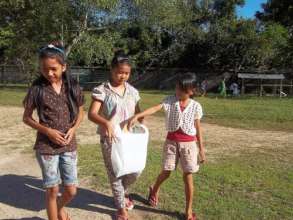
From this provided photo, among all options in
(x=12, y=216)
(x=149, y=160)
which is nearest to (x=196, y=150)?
(x=12, y=216)

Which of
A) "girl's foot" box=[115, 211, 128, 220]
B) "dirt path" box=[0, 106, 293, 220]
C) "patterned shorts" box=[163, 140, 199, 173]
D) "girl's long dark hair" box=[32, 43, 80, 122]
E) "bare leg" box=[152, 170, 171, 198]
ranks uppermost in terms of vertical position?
"girl's long dark hair" box=[32, 43, 80, 122]

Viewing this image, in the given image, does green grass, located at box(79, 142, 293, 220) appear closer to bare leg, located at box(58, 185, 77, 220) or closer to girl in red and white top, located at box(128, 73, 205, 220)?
girl in red and white top, located at box(128, 73, 205, 220)

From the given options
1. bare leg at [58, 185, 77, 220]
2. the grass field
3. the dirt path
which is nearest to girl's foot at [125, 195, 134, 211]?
the dirt path

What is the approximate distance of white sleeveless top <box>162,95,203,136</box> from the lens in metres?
4.66

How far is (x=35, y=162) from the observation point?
707cm

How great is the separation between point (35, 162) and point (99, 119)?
3052 mm

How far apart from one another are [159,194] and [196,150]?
91cm

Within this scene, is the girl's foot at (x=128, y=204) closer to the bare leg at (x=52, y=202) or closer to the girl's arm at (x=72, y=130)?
the bare leg at (x=52, y=202)

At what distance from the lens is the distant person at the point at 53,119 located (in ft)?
13.0

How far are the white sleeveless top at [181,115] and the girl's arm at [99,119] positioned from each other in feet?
2.13

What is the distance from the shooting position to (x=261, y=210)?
489 centimetres

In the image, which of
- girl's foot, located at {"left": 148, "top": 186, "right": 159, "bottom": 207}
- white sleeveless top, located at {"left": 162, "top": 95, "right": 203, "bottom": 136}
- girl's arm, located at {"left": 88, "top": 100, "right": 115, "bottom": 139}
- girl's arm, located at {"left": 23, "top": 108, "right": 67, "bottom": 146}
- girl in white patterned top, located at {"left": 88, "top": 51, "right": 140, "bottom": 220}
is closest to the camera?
girl's arm, located at {"left": 23, "top": 108, "right": 67, "bottom": 146}

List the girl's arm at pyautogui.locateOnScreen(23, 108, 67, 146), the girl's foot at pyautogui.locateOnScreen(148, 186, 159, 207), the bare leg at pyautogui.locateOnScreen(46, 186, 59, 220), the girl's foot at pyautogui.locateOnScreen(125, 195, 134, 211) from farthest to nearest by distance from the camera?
the girl's foot at pyautogui.locateOnScreen(148, 186, 159, 207)
the girl's foot at pyautogui.locateOnScreen(125, 195, 134, 211)
the bare leg at pyautogui.locateOnScreen(46, 186, 59, 220)
the girl's arm at pyautogui.locateOnScreen(23, 108, 67, 146)

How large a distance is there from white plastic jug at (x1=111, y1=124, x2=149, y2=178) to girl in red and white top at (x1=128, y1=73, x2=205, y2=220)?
0.34 meters
